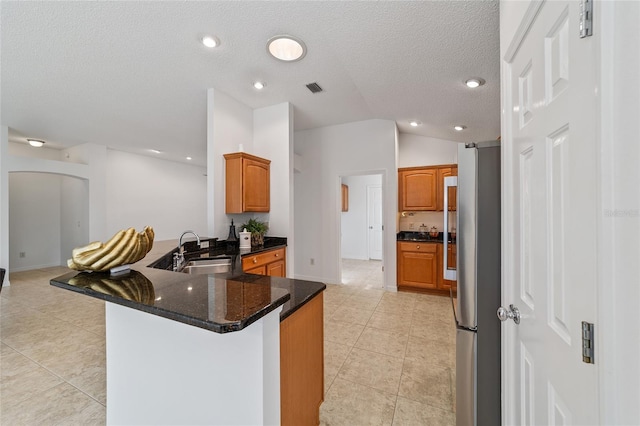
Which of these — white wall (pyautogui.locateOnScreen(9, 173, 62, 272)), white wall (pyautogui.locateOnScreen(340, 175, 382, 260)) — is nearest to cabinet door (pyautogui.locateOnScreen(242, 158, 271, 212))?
white wall (pyautogui.locateOnScreen(340, 175, 382, 260))

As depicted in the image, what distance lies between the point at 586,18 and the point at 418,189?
12.9 ft

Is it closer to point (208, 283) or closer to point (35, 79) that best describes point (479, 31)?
point (208, 283)

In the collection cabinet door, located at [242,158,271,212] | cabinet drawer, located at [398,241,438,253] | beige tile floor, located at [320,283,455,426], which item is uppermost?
cabinet door, located at [242,158,271,212]

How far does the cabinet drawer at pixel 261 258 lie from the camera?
108 inches

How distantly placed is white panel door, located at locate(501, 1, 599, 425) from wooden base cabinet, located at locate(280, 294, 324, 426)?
893 millimetres

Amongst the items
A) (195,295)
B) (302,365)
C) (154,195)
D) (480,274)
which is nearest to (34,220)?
(154,195)

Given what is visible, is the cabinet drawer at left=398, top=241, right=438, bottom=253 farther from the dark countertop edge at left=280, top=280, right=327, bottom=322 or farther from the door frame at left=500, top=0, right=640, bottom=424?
the door frame at left=500, top=0, right=640, bottom=424

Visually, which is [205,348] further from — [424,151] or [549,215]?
Result: [424,151]

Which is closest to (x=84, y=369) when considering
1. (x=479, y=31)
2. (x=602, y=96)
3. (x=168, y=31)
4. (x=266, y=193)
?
(x=266, y=193)

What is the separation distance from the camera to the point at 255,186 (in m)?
3.42

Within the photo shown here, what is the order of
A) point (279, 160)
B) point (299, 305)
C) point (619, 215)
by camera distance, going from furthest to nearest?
1. point (279, 160)
2. point (299, 305)
3. point (619, 215)

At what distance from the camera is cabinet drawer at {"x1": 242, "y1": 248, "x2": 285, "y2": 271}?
2.74 meters

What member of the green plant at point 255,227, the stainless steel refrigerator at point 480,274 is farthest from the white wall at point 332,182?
the stainless steel refrigerator at point 480,274

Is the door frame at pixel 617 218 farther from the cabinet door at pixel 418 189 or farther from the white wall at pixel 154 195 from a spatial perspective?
the white wall at pixel 154 195
